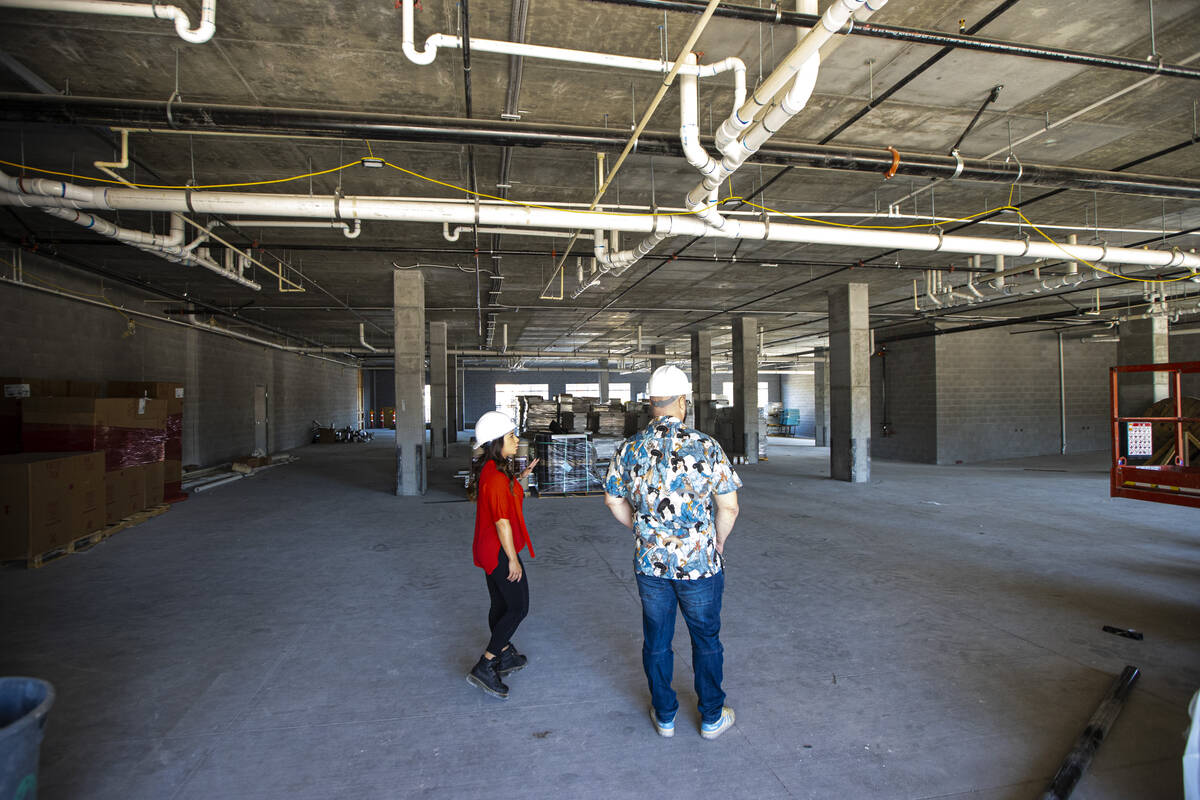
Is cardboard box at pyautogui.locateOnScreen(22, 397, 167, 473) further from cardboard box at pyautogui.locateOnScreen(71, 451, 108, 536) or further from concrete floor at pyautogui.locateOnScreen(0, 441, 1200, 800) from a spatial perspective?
concrete floor at pyautogui.locateOnScreen(0, 441, 1200, 800)

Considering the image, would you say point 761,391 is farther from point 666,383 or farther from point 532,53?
point 666,383

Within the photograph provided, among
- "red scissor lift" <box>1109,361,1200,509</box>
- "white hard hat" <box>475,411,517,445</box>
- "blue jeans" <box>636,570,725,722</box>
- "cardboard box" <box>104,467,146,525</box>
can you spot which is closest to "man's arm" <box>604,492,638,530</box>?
"blue jeans" <box>636,570,725,722</box>

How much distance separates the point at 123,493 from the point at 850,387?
13670 mm

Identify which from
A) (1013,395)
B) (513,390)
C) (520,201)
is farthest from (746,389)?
(513,390)

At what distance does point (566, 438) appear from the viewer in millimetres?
11039

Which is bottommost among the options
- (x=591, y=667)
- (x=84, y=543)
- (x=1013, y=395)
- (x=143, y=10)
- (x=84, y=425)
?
(x=591, y=667)

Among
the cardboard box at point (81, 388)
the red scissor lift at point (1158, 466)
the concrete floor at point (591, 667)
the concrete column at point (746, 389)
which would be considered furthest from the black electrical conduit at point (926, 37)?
the concrete column at point (746, 389)

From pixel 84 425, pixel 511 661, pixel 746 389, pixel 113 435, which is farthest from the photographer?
pixel 746 389

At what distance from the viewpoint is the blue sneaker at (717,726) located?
9.34 feet

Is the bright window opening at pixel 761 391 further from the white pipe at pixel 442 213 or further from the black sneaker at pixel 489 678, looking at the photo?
the black sneaker at pixel 489 678

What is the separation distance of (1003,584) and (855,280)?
31.2 ft

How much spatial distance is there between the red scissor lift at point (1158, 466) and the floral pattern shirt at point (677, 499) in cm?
423

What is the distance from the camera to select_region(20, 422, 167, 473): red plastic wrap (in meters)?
7.47

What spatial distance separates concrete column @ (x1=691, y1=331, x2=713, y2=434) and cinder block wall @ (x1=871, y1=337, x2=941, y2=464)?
5.95 metres
